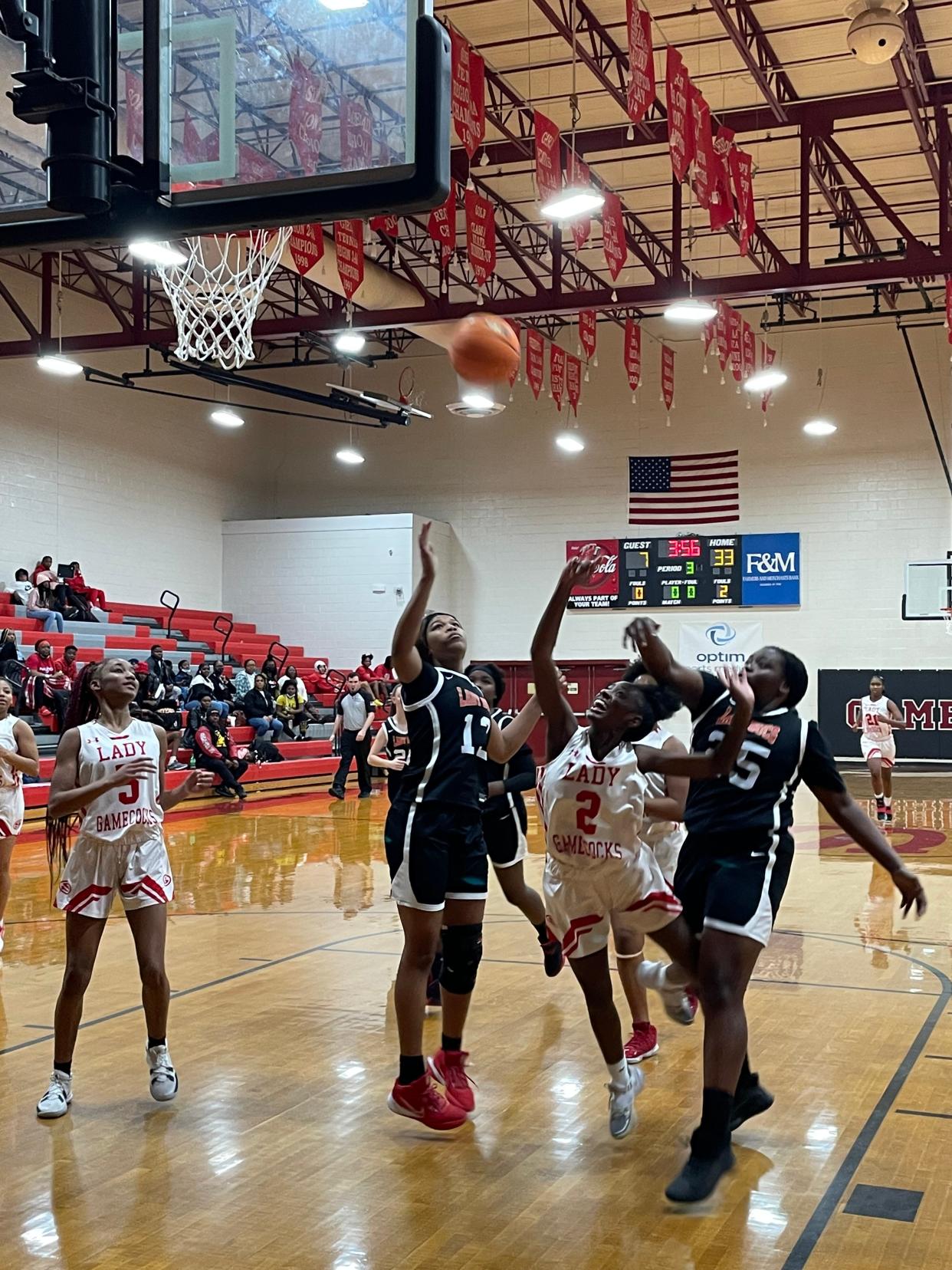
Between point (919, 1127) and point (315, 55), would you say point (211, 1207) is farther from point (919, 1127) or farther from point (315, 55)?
point (315, 55)

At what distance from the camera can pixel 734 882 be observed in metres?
4.37

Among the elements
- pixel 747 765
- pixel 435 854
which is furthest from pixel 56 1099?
pixel 747 765

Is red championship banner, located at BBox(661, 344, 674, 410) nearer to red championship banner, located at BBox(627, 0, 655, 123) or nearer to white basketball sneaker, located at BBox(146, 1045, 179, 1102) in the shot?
red championship banner, located at BBox(627, 0, 655, 123)

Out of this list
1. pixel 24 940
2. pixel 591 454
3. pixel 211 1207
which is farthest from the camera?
pixel 591 454

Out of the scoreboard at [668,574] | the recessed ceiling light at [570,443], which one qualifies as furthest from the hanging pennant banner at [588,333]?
the scoreboard at [668,574]

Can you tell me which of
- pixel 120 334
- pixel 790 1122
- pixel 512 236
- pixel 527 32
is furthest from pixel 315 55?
pixel 512 236

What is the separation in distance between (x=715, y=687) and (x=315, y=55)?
7.87ft

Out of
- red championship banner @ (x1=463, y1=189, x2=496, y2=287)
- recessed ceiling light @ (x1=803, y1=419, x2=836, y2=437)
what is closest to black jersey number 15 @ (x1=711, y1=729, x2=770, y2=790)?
red championship banner @ (x1=463, y1=189, x2=496, y2=287)

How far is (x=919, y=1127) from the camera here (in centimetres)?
480

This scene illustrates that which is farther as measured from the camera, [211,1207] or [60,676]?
[60,676]

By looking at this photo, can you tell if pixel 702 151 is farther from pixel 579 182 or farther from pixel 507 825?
pixel 507 825

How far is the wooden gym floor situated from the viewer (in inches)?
151

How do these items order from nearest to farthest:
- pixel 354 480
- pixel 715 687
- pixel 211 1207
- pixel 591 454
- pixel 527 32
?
pixel 211 1207
pixel 715 687
pixel 527 32
pixel 591 454
pixel 354 480

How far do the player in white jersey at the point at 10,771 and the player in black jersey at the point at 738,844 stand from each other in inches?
174
